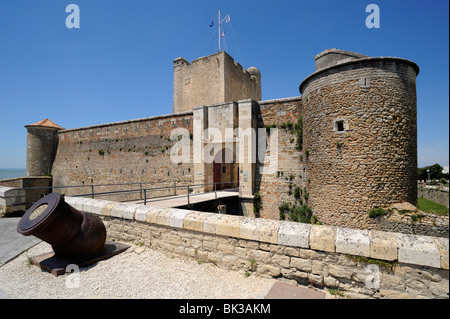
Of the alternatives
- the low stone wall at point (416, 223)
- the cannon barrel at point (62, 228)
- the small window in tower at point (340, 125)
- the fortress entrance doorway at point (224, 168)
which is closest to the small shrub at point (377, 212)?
the low stone wall at point (416, 223)

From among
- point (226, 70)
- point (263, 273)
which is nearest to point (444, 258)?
point (263, 273)

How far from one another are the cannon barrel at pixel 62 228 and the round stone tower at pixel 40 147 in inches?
865

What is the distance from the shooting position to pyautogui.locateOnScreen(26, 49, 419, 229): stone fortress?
773 cm

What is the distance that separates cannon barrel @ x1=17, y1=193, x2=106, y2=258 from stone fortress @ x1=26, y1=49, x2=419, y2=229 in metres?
7.87

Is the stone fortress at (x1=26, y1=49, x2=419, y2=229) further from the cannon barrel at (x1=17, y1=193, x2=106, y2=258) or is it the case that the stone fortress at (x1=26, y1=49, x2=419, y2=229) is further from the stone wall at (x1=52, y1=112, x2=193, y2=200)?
the cannon barrel at (x1=17, y1=193, x2=106, y2=258)

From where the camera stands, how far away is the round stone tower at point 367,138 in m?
7.63

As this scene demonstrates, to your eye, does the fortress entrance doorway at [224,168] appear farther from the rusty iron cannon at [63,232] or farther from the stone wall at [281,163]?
the rusty iron cannon at [63,232]

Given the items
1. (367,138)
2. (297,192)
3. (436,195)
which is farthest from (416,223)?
(436,195)

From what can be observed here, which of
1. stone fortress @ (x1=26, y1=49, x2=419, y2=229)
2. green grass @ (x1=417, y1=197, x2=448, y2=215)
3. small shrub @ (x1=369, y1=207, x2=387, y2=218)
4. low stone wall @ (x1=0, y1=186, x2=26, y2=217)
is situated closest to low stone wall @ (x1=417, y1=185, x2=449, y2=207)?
green grass @ (x1=417, y1=197, x2=448, y2=215)

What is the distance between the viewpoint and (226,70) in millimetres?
15930

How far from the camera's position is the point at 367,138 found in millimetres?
7770
